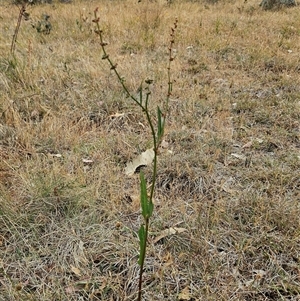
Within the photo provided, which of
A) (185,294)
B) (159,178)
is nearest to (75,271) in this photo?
(185,294)

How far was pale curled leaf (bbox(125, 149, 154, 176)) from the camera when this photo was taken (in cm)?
210

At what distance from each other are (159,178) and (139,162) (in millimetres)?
199

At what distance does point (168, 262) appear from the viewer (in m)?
1.52

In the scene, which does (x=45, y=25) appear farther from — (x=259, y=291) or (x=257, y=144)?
(x=259, y=291)

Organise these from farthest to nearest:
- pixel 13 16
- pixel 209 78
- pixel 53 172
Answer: pixel 13 16 < pixel 209 78 < pixel 53 172

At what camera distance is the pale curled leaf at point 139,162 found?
6.90 ft

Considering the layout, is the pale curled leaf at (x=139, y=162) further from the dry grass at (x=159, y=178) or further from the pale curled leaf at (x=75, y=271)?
the pale curled leaf at (x=75, y=271)

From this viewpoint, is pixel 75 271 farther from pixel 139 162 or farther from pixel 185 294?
pixel 139 162

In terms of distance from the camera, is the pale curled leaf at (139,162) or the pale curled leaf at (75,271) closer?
the pale curled leaf at (75,271)

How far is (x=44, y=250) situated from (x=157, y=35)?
381 cm

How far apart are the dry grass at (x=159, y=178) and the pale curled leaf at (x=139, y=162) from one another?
0.23 feet

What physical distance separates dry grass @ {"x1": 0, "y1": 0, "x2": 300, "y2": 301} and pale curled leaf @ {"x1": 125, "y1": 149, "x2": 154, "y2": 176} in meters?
0.07

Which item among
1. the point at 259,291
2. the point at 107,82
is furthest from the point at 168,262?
the point at 107,82

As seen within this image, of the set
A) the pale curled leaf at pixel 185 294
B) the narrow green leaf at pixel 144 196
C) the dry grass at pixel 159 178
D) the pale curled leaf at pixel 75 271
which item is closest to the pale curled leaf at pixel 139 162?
the dry grass at pixel 159 178
